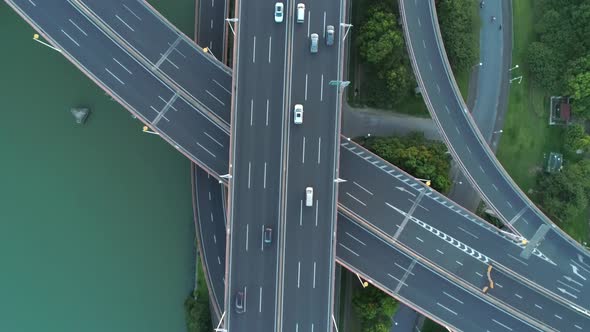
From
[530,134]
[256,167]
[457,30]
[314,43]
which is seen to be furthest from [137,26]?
[530,134]

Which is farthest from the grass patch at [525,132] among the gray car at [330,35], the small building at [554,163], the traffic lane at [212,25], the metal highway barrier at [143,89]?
the traffic lane at [212,25]

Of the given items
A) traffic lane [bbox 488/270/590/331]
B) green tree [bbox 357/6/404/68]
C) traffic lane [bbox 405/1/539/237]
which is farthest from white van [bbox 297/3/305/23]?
traffic lane [bbox 488/270/590/331]

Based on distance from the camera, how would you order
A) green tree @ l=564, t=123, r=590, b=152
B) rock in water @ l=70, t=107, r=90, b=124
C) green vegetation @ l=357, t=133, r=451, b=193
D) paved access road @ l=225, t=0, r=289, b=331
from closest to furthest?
paved access road @ l=225, t=0, r=289, b=331, green vegetation @ l=357, t=133, r=451, b=193, rock in water @ l=70, t=107, r=90, b=124, green tree @ l=564, t=123, r=590, b=152

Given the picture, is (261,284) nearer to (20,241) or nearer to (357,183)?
(357,183)

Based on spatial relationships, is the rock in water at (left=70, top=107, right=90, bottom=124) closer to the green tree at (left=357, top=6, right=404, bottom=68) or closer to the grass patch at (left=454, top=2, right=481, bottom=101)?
the green tree at (left=357, top=6, right=404, bottom=68)

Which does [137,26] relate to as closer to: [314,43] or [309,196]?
[314,43]
